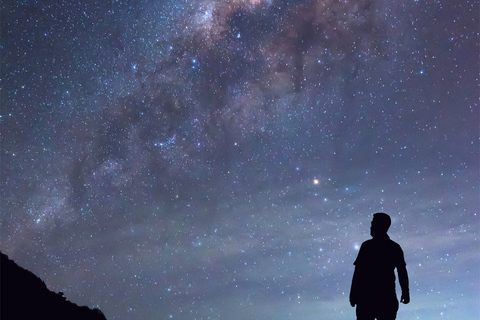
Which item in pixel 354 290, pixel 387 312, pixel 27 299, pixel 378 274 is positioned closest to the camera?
pixel 387 312

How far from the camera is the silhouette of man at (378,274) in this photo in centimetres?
479

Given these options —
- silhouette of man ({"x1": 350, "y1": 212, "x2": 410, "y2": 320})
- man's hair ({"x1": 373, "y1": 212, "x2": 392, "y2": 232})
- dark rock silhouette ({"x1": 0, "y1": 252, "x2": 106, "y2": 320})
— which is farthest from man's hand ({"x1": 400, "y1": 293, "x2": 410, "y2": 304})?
dark rock silhouette ({"x1": 0, "y1": 252, "x2": 106, "y2": 320})

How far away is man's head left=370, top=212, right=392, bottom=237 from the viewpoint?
4883 millimetres

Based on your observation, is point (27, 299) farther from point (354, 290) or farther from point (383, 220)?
point (383, 220)

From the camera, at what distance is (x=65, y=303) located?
6.89 meters

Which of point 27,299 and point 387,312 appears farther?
point 27,299

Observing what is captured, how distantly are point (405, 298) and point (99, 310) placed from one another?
6827 millimetres

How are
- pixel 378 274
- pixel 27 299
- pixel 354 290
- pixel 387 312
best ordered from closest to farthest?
pixel 387 312 < pixel 378 274 < pixel 354 290 < pixel 27 299

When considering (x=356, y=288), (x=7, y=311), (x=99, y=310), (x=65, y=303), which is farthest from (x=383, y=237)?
(x=99, y=310)

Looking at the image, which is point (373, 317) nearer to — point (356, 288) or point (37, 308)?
point (356, 288)

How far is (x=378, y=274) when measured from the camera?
4879 mm

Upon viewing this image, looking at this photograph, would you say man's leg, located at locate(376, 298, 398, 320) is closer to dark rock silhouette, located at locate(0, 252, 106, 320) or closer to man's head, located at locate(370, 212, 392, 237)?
man's head, located at locate(370, 212, 392, 237)

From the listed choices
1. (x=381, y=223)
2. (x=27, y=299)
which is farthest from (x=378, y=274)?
(x=27, y=299)

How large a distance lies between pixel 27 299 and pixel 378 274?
18.2 ft
